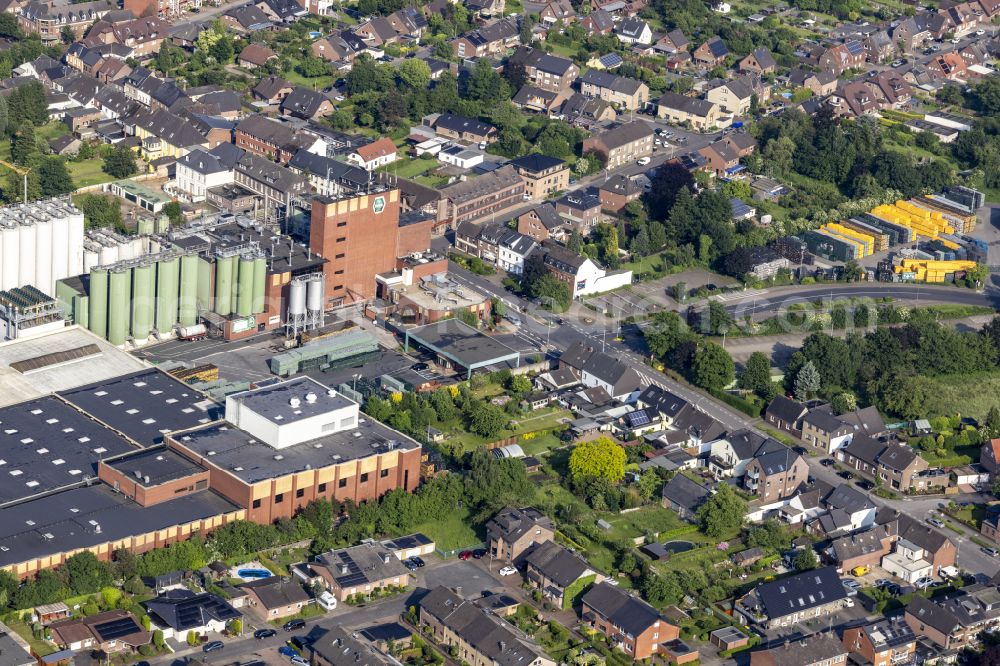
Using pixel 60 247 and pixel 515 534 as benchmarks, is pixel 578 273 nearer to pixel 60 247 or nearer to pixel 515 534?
pixel 60 247

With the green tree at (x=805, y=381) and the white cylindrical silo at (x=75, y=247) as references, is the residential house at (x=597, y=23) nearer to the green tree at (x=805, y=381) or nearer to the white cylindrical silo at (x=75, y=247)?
the green tree at (x=805, y=381)

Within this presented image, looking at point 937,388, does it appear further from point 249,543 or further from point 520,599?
point 249,543

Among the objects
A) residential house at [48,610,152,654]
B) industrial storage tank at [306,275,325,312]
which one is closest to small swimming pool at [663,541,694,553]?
residential house at [48,610,152,654]

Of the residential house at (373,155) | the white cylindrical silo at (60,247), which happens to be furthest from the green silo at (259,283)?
the residential house at (373,155)

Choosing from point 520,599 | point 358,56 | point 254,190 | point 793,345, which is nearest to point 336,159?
point 254,190

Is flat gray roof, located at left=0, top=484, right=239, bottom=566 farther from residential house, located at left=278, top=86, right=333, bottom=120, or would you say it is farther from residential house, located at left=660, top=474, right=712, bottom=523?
residential house, located at left=278, top=86, right=333, bottom=120

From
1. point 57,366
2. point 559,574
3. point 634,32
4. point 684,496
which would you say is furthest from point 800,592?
point 634,32
